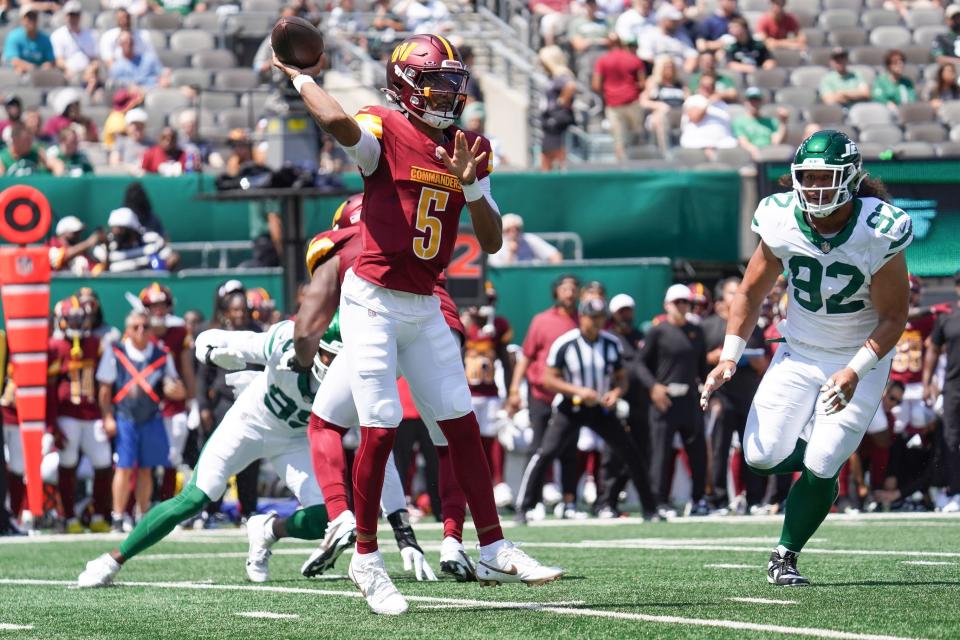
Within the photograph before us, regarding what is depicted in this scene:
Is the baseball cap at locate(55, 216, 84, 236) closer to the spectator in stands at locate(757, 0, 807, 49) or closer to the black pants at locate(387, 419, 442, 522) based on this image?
the black pants at locate(387, 419, 442, 522)

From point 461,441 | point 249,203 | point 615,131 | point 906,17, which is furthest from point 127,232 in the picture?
point 906,17

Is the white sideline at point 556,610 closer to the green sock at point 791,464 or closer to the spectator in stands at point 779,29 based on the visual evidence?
the green sock at point 791,464

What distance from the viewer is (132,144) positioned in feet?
54.2

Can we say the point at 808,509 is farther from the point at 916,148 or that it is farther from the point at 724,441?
the point at 916,148

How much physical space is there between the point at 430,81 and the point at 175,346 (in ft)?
24.1

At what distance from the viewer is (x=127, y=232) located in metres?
14.2

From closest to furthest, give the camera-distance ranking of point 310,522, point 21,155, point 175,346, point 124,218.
Result: point 310,522 → point 175,346 → point 124,218 → point 21,155

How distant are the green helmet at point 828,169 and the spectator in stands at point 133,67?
1230 centimetres

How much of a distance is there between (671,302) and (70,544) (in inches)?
190

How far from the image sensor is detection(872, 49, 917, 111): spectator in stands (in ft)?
62.4

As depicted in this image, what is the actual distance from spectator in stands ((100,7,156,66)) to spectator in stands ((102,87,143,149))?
0.53 metres

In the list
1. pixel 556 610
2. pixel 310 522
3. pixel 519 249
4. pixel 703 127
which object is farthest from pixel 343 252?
pixel 703 127

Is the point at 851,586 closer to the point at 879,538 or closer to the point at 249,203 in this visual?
the point at 879,538

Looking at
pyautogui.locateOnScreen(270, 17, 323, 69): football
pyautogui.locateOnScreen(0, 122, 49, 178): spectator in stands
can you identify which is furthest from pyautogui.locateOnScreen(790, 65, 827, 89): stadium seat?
pyautogui.locateOnScreen(270, 17, 323, 69): football
